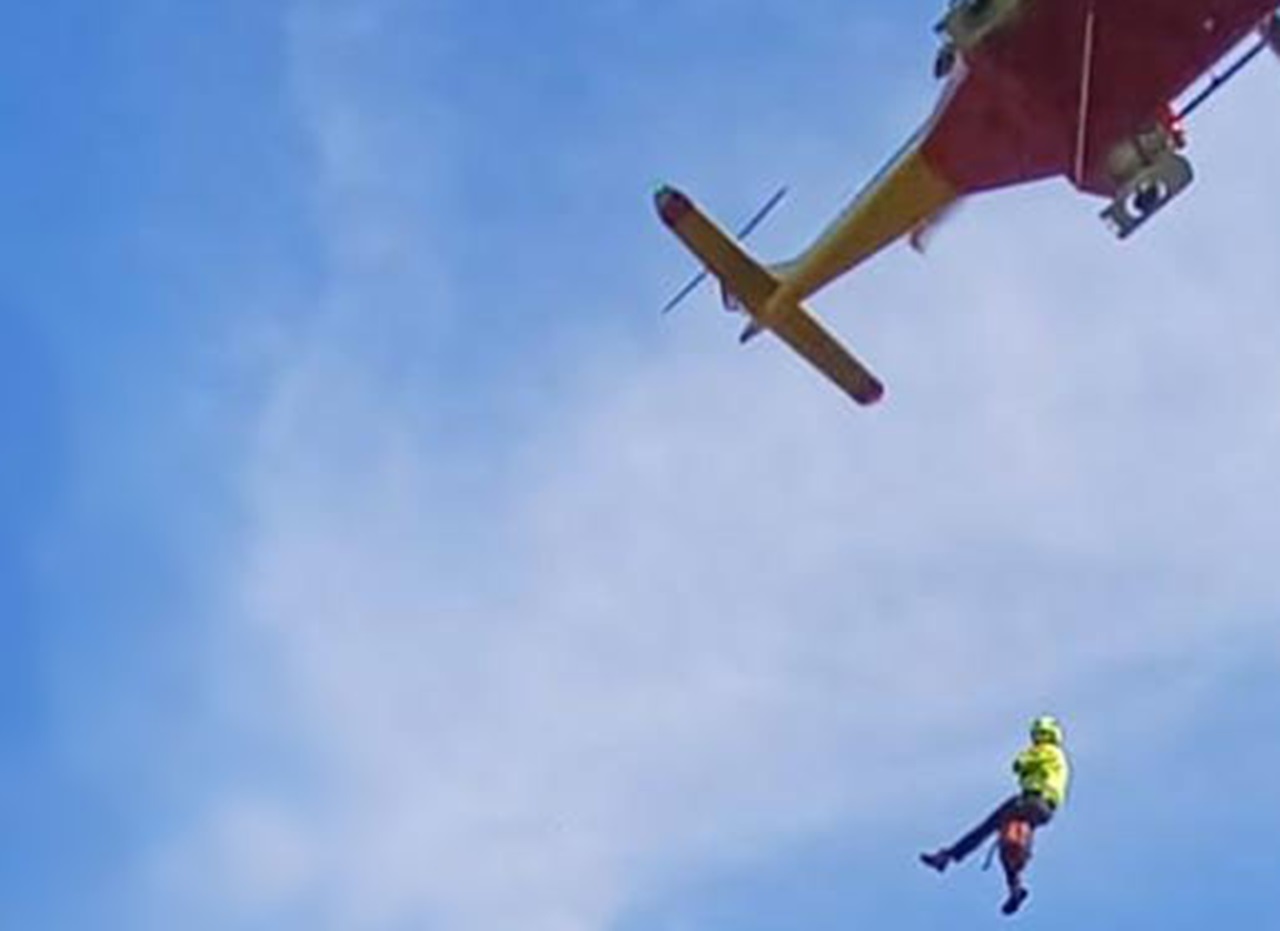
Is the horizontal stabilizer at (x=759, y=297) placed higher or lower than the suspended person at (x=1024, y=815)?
higher

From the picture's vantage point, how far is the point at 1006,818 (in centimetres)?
3212

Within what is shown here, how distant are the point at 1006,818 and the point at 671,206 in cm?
737

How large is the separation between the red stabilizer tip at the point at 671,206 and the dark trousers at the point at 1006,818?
23.5 ft

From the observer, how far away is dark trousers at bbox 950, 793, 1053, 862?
105 feet

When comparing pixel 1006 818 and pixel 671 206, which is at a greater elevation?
pixel 671 206

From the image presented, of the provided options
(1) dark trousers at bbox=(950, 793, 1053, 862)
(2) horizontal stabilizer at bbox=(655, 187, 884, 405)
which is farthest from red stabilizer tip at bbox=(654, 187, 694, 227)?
(1) dark trousers at bbox=(950, 793, 1053, 862)

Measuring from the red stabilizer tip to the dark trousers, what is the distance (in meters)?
7.17

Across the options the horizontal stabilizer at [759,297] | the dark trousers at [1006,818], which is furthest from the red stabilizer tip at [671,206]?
the dark trousers at [1006,818]

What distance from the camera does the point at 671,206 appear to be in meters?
35.4

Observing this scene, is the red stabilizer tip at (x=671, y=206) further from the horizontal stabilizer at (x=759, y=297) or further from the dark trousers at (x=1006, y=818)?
the dark trousers at (x=1006, y=818)

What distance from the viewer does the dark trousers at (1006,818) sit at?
32.0 metres

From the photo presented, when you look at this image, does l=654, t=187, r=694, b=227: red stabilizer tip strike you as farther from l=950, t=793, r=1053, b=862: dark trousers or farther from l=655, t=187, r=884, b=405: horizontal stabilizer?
l=950, t=793, r=1053, b=862: dark trousers

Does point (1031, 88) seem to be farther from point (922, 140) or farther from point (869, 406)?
point (869, 406)

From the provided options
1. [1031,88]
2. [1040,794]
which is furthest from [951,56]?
[1040,794]
